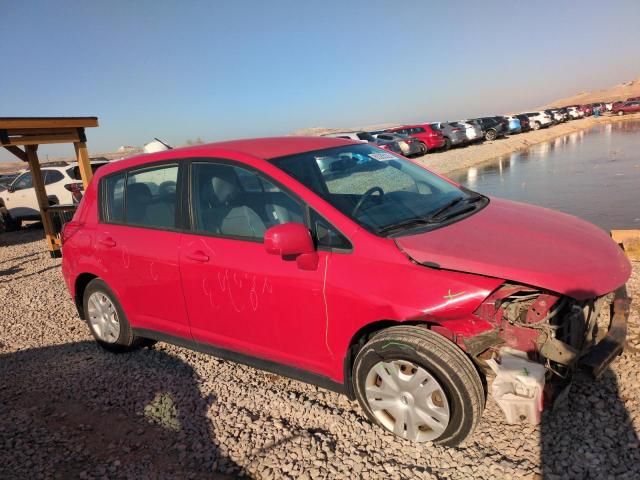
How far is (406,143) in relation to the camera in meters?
22.8

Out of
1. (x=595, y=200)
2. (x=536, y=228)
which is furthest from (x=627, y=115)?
(x=536, y=228)

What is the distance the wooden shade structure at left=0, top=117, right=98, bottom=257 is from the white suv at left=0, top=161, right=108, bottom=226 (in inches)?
120

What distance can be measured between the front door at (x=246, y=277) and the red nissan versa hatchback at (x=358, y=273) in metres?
0.01

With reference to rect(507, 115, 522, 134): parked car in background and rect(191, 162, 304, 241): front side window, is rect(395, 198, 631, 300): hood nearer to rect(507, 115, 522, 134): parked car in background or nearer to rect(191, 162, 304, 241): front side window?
rect(191, 162, 304, 241): front side window

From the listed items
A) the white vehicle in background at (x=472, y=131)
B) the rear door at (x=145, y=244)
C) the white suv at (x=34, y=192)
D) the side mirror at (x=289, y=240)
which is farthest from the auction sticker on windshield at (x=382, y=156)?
the white vehicle in background at (x=472, y=131)

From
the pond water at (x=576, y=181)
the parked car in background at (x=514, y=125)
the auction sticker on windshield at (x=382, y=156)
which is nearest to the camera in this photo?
the auction sticker on windshield at (x=382, y=156)

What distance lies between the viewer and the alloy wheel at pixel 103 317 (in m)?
4.46

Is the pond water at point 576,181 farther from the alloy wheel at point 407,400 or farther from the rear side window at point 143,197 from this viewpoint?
the rear side window at point 143,197

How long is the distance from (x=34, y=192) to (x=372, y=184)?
13.1 meters

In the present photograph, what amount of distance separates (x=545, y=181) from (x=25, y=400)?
492 inches

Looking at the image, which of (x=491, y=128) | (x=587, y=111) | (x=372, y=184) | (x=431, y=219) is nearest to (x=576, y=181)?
(x=372, y=184)

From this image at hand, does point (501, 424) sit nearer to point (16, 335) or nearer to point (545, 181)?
point (16, 335)

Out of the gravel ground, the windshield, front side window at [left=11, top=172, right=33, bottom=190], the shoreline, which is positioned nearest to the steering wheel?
the windshield

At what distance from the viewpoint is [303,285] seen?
9.64 feet
